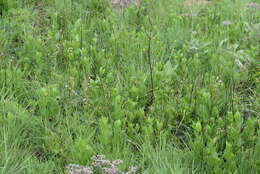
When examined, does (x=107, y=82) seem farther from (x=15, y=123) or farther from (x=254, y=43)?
(x=254, y=43)

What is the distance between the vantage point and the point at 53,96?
3.70 meters

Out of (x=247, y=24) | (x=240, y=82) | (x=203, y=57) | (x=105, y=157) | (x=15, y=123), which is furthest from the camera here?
(x=247, y=24)

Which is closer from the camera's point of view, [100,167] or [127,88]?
[100,167]

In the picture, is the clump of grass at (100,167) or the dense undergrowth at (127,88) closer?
the clump of grass at (100,167)

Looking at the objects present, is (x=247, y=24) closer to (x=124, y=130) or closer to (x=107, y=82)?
(x=107, y=82)

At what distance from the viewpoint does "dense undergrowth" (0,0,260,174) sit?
10.4 feet

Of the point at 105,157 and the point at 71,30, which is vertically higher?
the point at 71,30

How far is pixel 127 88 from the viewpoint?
13.2 feet

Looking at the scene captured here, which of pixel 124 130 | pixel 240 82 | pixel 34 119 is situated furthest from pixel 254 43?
pixel 34 119

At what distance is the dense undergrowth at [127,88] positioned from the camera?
316cm

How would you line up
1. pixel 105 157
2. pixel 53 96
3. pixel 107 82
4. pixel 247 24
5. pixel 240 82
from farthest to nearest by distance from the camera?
pixel 247 24, pixel 240 82, pixel 107 82, pixel 53 96, pixel 105 157

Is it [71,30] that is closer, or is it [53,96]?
[53,96]

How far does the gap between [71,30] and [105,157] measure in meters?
2.35

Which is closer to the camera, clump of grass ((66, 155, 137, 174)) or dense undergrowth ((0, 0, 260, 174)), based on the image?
clump of grass ((66, 155, 137, 174))
